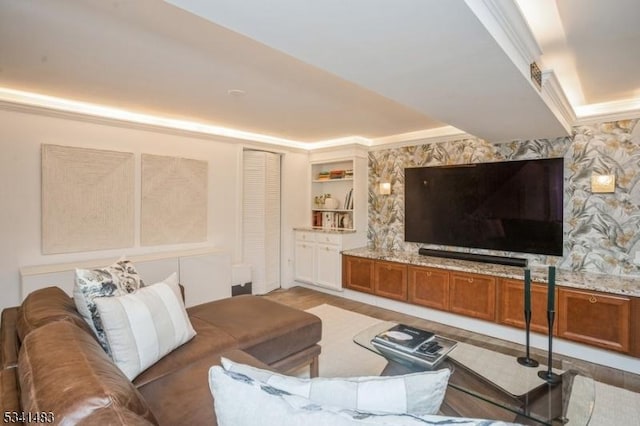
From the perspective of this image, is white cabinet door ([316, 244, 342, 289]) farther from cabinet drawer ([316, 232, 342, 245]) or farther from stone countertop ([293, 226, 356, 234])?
stone countertop ([293, 226, 356, 234])

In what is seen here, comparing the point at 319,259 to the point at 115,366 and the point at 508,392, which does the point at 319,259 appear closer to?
the point at 508,392

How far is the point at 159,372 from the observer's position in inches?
64.7

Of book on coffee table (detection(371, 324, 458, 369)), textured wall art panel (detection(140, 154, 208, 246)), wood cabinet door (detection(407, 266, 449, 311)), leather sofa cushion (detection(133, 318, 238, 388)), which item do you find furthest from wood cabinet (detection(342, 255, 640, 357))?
leather sofa cushion (detection(133, 318, 238, 388))

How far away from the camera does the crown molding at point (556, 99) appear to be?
7.30ft

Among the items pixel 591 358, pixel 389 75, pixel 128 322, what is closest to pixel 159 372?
pixel 128 322

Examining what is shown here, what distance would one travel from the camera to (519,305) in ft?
10.7

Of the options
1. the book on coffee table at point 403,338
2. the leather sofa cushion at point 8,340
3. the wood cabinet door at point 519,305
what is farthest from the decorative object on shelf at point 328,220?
the leather sofa cushion at point 8,340

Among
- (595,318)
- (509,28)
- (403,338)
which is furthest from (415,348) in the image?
(595,318)

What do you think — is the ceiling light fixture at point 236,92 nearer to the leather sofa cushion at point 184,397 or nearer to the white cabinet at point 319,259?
the leather sofa cushion at point 184,397

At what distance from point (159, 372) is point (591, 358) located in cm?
357

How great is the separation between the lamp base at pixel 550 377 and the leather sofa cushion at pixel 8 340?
102 inches

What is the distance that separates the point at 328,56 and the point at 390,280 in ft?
10.7

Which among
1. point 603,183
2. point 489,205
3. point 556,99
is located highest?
point 556,99

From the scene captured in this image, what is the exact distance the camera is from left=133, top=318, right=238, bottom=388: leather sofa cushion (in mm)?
1623
